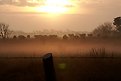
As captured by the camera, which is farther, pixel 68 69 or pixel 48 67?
pixel 68 69

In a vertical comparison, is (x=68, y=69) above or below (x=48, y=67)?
below

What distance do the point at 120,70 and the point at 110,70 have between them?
26 centimetres

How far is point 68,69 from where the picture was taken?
1000 cm

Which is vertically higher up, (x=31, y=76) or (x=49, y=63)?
(x=49, y=63)

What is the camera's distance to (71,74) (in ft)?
31.3

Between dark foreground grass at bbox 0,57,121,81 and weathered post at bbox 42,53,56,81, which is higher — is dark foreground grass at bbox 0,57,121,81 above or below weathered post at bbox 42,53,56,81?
below

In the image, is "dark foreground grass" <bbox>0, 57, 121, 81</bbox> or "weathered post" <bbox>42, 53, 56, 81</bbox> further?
"dark foreground grass" <bbox>0, 57, 121, 81</bbox>

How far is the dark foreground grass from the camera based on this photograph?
30.0 ft

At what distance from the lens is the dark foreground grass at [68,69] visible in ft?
30.0

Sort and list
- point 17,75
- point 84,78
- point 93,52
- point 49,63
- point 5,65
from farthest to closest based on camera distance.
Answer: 1. point 93,52
2. point 5,65
3. point 17,75
4. point 84,78
5. point 49,63

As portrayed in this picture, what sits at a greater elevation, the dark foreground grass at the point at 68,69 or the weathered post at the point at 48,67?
the weathered post at the point at 48,67

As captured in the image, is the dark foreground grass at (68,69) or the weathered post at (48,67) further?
the dark foreground grass at (68,69)

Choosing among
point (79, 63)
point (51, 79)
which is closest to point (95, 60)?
point (79, 63)

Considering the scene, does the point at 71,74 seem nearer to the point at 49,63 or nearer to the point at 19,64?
the point at 19,64
